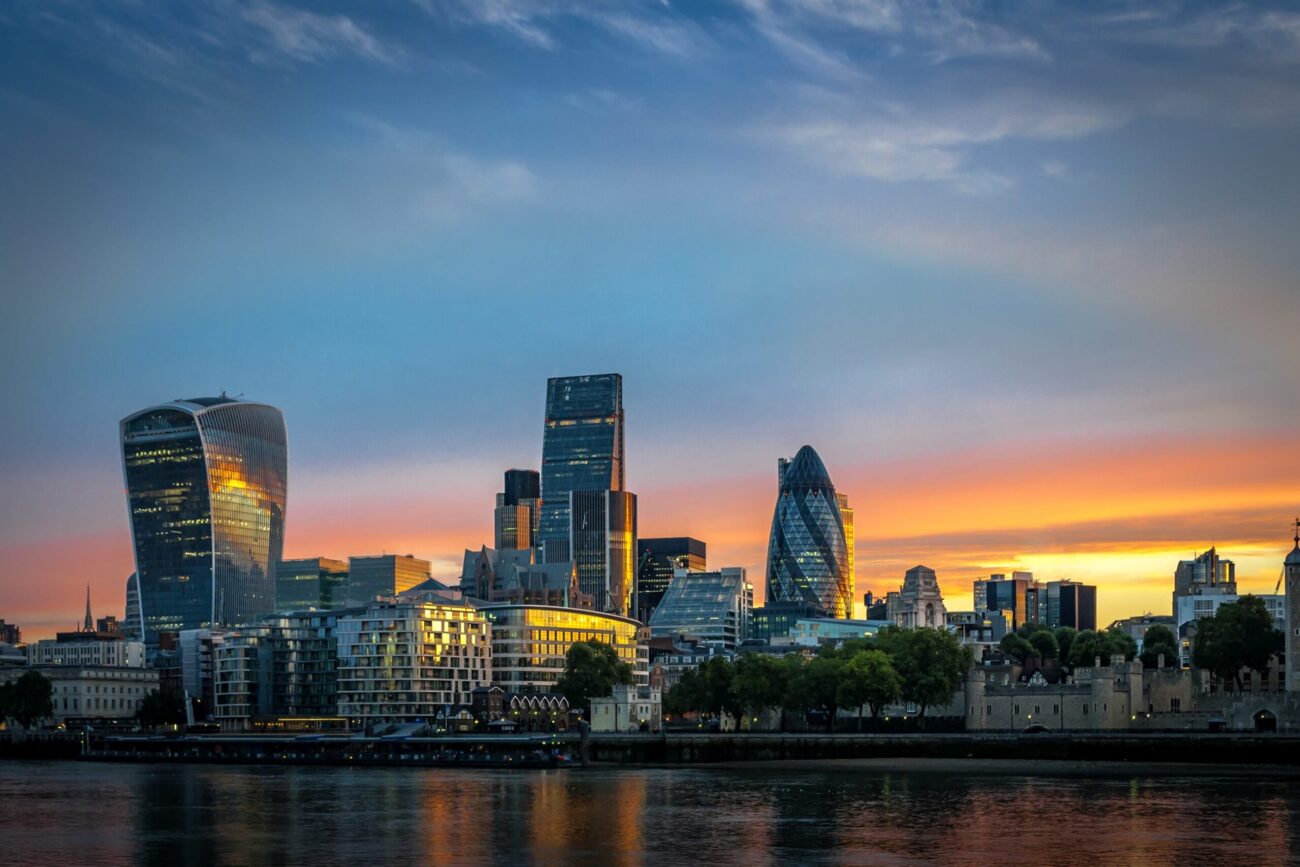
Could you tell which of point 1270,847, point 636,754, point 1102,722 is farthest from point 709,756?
point 1270,847

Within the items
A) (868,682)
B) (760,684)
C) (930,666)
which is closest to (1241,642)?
(930,666)

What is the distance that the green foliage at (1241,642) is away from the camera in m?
175

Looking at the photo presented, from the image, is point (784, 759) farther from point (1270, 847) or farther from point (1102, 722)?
point (1270, 847)

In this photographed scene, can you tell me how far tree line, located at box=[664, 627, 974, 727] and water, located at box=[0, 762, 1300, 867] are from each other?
30.1m

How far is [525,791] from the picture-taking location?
121125mm

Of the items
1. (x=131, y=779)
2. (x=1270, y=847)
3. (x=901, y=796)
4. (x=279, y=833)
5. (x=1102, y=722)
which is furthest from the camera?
(x=1102, y=722)

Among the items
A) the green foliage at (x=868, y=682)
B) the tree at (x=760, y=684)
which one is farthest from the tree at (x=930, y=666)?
the tree at (x=760, y=684)

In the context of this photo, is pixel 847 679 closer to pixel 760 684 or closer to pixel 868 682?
pixel 868 682

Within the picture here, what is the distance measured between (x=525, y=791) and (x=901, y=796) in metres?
27.7

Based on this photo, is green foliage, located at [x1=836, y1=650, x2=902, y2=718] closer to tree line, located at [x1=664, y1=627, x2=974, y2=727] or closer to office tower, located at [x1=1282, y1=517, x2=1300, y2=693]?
tree line, located at [x1=664, y1=627, x2=974, y2=727]

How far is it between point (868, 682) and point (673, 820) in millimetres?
73877

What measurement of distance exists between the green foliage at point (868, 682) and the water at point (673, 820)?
2845 centimetres

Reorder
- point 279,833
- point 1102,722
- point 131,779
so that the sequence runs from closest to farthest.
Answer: point 279,833 → point 131,779 → point 1102,722

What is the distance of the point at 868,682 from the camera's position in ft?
542
